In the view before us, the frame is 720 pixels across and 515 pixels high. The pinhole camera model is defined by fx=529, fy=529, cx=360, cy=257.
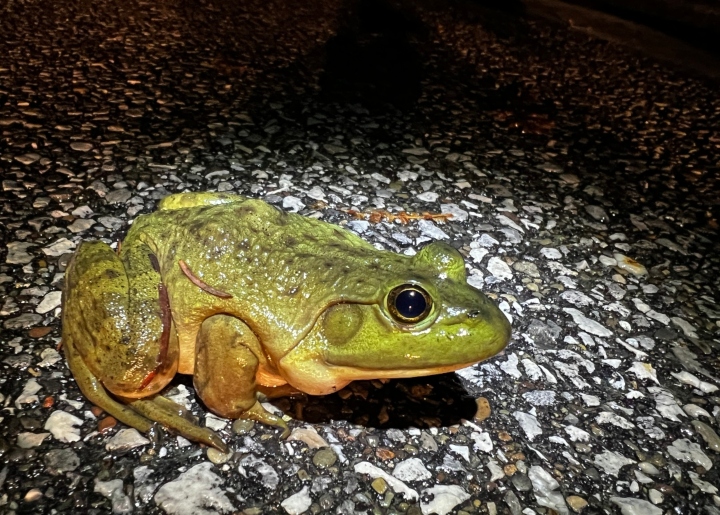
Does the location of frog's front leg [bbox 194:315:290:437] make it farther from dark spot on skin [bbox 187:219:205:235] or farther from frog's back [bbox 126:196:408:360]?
dark spot on skin [bbox 187:219:205:235]

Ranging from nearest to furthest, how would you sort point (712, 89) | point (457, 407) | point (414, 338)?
point (414, 338)
point (457, 407)
point (712, 89)

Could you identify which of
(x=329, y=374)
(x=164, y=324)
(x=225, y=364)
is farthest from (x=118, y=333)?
(x=329, y=374)

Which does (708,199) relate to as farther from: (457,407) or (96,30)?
(96,30)

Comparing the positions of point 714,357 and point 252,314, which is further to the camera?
point 714,357

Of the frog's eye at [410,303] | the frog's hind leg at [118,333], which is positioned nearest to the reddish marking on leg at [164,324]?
the frog's hind leg at [118,333]

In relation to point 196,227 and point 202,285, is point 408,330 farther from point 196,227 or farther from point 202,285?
point 196,227

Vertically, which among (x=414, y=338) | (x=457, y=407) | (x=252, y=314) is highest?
(x=414, y=338)

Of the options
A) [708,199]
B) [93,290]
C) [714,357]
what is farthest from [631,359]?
[93,290]
